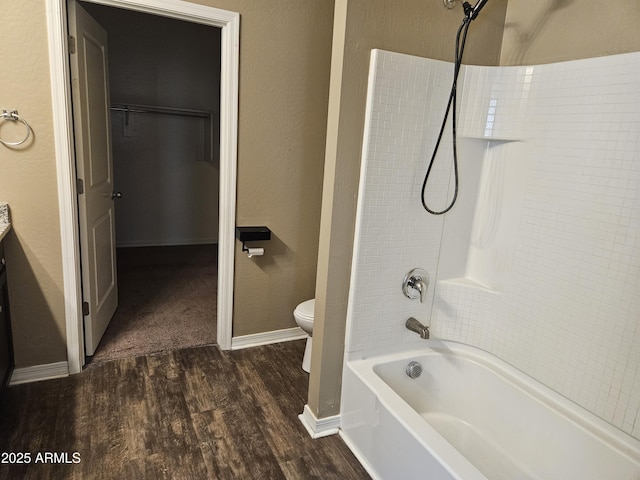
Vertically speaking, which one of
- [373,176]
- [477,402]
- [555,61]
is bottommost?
[477,402]

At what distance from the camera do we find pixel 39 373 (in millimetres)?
2398

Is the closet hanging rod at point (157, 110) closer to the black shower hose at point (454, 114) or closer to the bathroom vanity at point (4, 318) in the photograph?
the bathroom vanity at point (4, 318)

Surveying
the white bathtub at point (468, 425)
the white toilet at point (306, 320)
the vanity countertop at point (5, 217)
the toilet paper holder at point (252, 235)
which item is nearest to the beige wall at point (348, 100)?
the white bathtub at point (468, 425)

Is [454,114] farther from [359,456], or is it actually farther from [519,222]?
[359,456]

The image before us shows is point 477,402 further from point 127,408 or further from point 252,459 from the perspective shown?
point 127,408

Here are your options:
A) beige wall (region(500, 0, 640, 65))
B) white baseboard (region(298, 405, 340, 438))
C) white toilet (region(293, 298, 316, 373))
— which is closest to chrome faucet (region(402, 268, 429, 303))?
white toilet (region(293, 298, 316, 373))

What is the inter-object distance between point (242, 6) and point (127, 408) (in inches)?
87.8

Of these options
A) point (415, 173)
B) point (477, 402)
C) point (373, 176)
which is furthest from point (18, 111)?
point (477, 402)

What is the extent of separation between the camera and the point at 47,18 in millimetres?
2062

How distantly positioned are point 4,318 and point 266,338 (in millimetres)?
1478

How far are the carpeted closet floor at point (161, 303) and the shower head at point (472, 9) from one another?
2402 millimetres

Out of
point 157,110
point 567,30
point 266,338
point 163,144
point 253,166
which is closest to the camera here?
point 567,30

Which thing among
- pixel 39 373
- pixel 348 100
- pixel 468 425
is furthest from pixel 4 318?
pixel 468 425

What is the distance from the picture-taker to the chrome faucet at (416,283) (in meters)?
2.12
